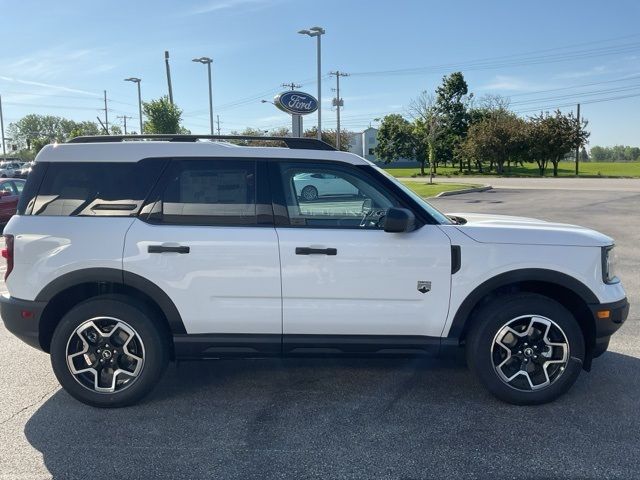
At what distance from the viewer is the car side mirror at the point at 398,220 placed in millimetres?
3684

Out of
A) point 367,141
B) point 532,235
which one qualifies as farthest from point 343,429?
point 367,141

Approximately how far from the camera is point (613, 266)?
414 cm

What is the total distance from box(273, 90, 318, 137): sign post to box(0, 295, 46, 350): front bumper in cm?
2047

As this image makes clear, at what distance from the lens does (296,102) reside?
79.1 ft

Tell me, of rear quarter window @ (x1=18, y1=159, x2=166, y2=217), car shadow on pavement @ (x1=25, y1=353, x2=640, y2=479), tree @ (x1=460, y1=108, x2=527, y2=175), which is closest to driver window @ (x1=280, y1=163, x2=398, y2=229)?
rear quarter window @ (x1=18, y1=159, x2=166, y2=217)

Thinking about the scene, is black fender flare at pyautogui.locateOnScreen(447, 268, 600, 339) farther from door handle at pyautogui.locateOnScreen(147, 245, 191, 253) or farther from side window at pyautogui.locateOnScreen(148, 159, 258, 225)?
door handle at pyautogui.locateOnScreen(147, 245, 191, 253)

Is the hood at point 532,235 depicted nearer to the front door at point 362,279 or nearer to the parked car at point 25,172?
the front door at point 362,279

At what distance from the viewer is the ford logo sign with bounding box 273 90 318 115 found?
23562 millimetres

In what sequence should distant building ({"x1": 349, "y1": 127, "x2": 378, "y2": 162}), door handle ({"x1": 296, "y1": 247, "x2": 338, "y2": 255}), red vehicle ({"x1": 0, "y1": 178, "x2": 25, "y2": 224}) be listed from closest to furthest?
door handle ({"x1": 296, "y1": 247, "x2": 338, "y2": 255}), red vehicle ({"x1": 0, "y1": 178, "x2": 25, "y2": 224}), distant building ({"x1": 349, "y1": 127, "x2": 378, "y2": 162})

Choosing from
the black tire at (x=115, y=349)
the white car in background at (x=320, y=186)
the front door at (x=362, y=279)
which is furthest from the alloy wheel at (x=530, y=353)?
the black tire at (x=115, y=349)

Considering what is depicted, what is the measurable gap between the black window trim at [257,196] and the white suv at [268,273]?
0.01 m

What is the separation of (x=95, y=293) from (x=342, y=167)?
2072 millimetres

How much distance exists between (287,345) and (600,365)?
2.80m

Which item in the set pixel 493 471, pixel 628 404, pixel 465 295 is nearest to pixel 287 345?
pixel 465 295
